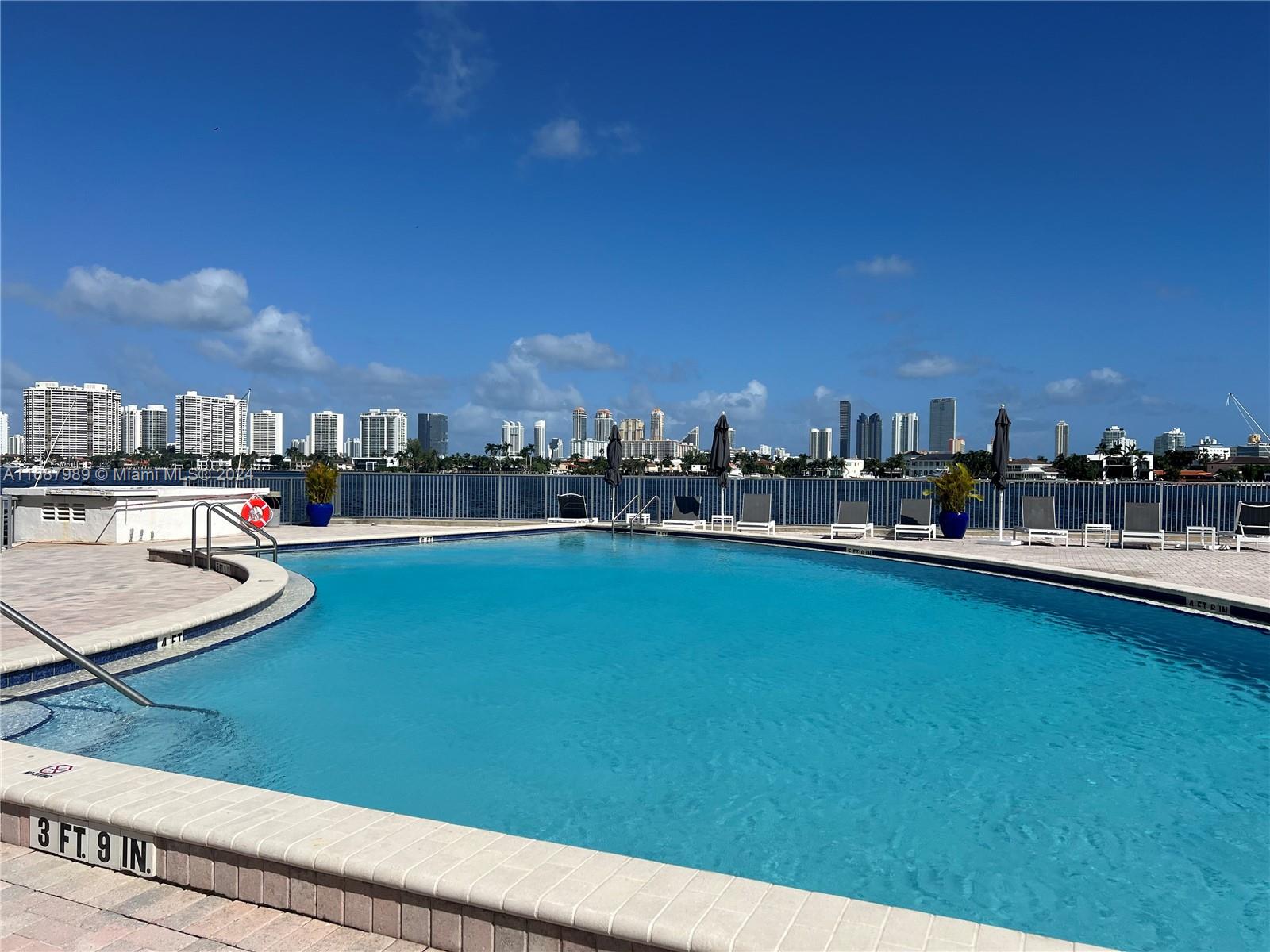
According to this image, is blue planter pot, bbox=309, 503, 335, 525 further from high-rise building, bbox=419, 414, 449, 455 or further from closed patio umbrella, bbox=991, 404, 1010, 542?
high-rise building, bbox=419, 414, 449, 455

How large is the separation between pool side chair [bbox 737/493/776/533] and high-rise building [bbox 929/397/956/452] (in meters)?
185

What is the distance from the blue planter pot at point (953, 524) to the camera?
51.6 ft

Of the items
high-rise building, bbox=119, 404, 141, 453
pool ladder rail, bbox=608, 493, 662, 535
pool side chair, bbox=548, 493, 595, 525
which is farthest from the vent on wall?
high-rise building, bbox=119, 404, 141, 453

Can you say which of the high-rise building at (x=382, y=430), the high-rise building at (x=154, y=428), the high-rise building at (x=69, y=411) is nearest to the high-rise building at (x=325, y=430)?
the high-rise building at (x=382, y=430)

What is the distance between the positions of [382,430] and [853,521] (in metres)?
146

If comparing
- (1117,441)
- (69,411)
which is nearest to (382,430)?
(69,411)

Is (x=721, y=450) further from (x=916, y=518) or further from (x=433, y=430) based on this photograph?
(x=433, y=430)

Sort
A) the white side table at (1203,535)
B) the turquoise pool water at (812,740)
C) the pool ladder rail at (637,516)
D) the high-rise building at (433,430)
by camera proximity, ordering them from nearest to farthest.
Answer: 1. the turquoise pool water at (812,740)
2. the white side table at (1203,535)
3. the pool ladder rail at (637,516)
4. the high-rise building at (433,430)

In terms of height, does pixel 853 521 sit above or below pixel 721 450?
below

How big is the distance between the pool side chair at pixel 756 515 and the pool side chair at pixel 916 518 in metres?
2.68

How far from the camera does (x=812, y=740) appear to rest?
4797mm

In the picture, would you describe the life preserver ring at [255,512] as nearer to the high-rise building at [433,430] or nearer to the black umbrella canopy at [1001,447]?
the black umbrella canopy at [1001,447]

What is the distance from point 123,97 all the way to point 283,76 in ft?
11.0

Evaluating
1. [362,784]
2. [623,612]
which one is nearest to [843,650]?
[623,612]
